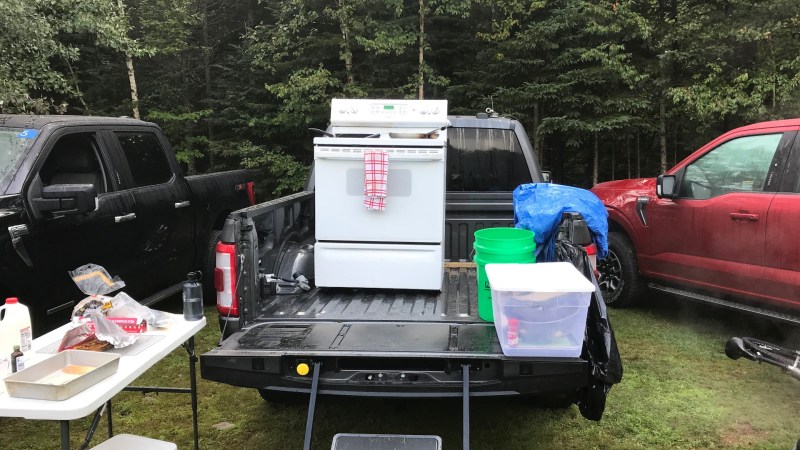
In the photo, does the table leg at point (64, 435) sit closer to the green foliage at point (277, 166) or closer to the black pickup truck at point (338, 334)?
the black pickup truck at point (338, 334)

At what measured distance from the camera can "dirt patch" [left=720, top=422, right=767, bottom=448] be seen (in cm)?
347

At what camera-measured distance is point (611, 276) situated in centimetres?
605

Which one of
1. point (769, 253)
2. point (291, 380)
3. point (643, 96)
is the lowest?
point (291, 380)

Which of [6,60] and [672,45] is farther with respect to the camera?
[672,45]

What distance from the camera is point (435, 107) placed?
4.13 metres

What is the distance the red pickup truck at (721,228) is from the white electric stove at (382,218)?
263 centimetres

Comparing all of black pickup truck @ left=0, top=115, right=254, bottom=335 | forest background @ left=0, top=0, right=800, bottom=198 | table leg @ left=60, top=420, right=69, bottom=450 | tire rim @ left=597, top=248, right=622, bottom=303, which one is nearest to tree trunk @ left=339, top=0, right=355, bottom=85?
forest background @ left=0, top=0, right=800, bottom=198

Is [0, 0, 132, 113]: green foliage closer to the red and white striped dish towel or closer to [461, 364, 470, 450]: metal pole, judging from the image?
the red and white striped dish towel

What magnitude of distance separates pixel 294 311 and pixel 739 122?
987cm

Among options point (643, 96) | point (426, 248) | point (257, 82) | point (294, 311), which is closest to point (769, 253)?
point (426, 248)

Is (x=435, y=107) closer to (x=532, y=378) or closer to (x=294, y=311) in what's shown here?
(x=294, y=311)

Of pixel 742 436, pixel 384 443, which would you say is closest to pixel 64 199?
pixel 384 443

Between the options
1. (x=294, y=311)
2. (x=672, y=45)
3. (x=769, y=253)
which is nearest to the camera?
(x=294, y=311)

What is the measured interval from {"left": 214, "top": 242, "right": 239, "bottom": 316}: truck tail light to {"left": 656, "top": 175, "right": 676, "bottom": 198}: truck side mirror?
12.7 feet
